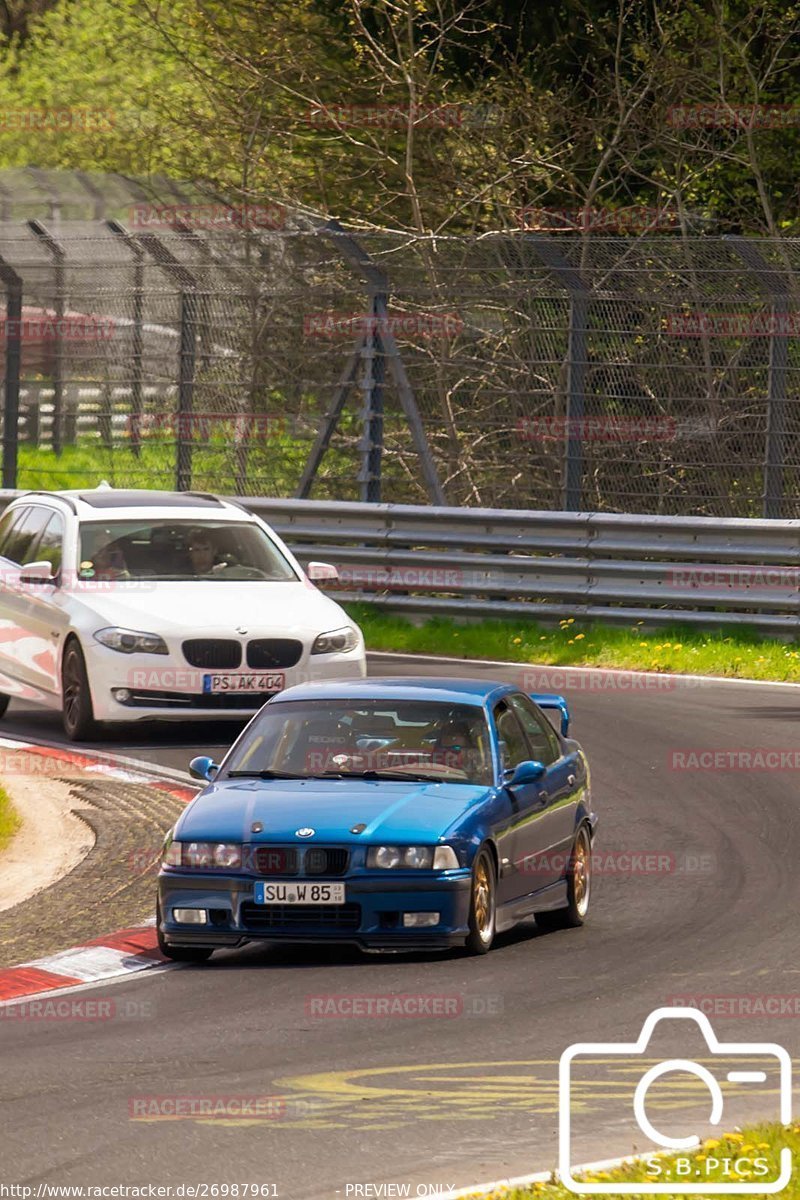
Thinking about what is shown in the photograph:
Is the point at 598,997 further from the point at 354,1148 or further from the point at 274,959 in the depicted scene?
the point at 354,1148

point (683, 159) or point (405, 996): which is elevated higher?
point (683, 159)

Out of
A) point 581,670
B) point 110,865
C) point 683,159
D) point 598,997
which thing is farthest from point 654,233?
point 598,997

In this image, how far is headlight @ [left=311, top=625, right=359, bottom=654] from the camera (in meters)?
16.1

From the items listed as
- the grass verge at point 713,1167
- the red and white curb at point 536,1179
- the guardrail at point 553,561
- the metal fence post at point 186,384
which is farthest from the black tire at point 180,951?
the metal fence post at point 186,384

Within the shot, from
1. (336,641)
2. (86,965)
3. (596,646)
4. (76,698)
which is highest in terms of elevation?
(336,641)

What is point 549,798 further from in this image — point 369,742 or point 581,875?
point 369,742

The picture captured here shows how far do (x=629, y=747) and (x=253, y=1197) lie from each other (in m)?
9.67

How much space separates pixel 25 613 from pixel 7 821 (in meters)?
4.18

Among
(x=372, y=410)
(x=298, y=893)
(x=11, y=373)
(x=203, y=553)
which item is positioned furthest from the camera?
(x=11, y=373)

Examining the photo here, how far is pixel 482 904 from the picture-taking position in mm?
10195

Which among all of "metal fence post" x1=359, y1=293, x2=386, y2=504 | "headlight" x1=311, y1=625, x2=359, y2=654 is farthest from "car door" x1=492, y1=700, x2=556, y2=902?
"metal fence post" x1=359, y1=293, x2=386, y2=504

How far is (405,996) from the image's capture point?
365 inches

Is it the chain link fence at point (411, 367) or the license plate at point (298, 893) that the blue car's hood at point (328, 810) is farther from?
the chain link fence at point (411, 367)

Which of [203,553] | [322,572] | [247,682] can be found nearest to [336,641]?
[247,682]
